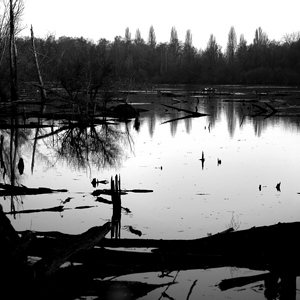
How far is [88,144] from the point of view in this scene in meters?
18.9

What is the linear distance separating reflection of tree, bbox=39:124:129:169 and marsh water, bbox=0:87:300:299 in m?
0.03

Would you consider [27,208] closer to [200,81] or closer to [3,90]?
[3,90]

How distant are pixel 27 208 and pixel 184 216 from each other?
8.69 feet

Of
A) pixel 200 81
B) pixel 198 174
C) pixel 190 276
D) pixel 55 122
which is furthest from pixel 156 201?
pixel 200 81

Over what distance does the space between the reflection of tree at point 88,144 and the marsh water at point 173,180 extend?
0.03m

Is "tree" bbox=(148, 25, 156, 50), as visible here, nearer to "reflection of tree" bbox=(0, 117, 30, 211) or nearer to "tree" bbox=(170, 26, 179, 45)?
"tree" bbox=(170, 26, 179, 45)

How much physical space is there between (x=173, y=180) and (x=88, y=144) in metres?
7.47

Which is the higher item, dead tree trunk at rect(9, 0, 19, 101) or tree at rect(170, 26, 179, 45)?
tree at rect(170, 26, 179, 45)

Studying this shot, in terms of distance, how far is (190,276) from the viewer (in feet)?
19.6

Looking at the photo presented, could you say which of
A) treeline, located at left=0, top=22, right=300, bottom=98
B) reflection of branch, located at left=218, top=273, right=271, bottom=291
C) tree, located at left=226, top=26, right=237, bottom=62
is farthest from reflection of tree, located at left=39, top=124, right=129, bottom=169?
tree, located at left=226, top=26, right=237, bottom=62

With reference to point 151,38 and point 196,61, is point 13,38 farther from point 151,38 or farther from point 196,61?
point 151,38

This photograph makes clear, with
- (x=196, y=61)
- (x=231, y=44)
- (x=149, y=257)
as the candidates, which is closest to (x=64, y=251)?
(x=149, y=257)

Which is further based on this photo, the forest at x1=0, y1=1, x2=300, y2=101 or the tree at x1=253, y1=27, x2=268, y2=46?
the tree at x1=253, y1=27, x2=268, y2=46

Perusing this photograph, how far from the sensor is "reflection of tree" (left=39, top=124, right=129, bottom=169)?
1536 cm
